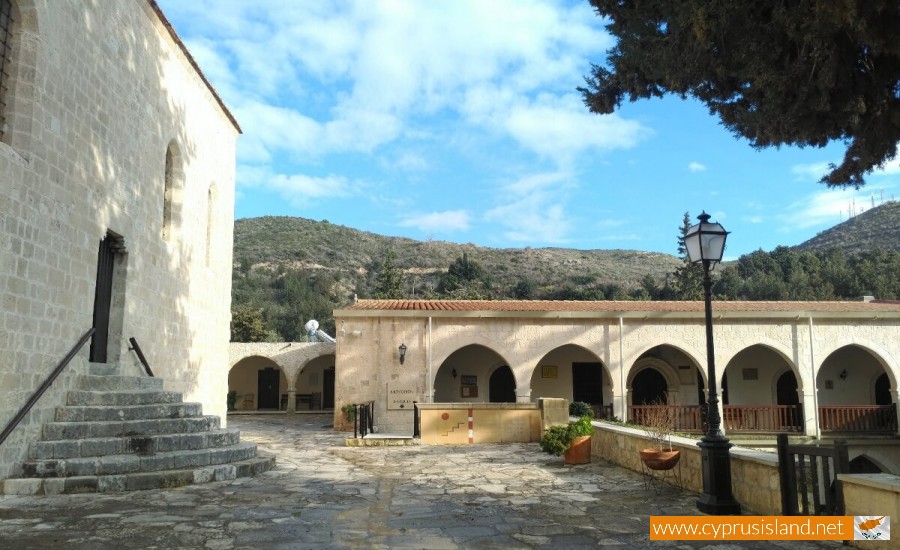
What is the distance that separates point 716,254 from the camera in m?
6.53

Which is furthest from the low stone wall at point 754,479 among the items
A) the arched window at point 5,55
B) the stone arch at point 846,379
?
the stone arch at point 846,379

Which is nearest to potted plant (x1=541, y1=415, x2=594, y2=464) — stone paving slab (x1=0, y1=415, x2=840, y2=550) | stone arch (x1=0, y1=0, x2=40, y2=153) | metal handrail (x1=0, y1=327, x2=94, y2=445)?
stone paving slab (x1=0, y1=415, x2=840, y2=550)

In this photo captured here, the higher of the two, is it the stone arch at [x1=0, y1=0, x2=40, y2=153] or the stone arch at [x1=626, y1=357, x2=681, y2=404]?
the stone arch at [x1=0, y1=0, x2=40, y2=153]

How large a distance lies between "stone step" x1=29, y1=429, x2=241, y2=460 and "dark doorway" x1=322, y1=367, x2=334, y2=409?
738 inches

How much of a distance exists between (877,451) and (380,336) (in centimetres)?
1381

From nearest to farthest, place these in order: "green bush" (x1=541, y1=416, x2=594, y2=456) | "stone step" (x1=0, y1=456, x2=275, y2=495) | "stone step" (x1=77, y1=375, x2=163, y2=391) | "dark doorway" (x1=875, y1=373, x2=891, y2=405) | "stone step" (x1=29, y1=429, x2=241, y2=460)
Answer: "stone step" (x1=0, y1=456, x2=275, y2=495) → "stone step" (x1=29, y1=429, x2=241, y2=460) → "stone step" (x1=77, y1=375, x2=163, y2=391) → "green bush" (x1=541, y1=416, x2=594, y2=456) → "dark doorway" (x1=875, y1=373, x2=891, y2=405)

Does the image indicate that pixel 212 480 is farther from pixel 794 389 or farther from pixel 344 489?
pixel 794 389

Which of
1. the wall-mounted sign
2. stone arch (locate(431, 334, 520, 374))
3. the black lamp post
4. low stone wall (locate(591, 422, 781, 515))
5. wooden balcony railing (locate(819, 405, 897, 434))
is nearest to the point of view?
low stone wall (locate(591, 422, 781, 515))

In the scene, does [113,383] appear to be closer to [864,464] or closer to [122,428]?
[122,428]

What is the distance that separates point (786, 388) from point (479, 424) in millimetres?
12001

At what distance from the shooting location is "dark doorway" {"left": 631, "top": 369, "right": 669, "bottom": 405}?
2033cm

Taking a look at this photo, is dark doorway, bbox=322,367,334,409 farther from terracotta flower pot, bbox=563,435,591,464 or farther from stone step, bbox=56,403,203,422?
terracotta flower pot, bbox=563,435,591,464

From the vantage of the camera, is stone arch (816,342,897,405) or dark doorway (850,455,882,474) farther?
stone arch (816,342,897,405)

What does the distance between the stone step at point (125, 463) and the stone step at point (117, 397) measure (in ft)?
3.16
